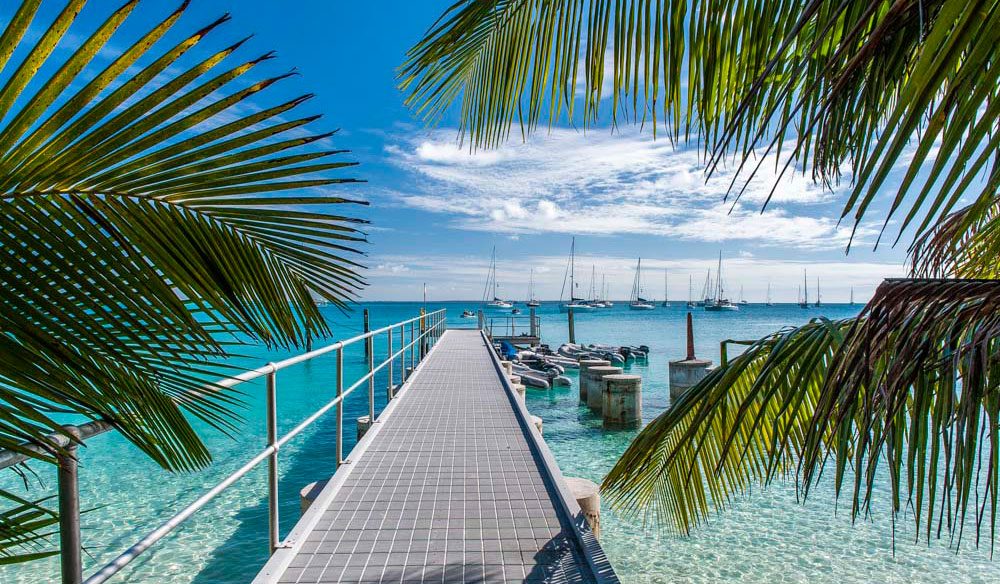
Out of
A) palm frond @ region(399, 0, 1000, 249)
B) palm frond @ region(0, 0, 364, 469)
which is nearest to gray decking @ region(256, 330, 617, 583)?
palm frond @ region(0, 0, 364, 469)

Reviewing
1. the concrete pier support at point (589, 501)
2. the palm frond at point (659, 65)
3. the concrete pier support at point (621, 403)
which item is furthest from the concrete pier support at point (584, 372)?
the palm frond at point (659, 65)

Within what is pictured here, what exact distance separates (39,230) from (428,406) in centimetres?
651

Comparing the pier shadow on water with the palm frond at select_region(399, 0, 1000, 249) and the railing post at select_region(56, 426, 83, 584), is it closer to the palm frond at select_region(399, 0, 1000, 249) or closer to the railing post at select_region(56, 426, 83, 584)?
the railing post at select_region(56, 426, 83, 584)

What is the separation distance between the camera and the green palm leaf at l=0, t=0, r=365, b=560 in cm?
94

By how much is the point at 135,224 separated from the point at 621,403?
1358 centimetres

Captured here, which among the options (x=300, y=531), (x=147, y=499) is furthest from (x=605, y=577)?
(x=147, y=499)

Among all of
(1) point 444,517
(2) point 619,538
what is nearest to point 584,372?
(2) point 619,538

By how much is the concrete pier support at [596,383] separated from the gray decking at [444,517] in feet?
30.4

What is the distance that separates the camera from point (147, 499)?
30.1 ft

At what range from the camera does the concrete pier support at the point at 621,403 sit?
13891mm

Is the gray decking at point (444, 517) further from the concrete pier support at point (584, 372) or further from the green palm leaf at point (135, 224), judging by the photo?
the concrete pier support at point (584, 372)

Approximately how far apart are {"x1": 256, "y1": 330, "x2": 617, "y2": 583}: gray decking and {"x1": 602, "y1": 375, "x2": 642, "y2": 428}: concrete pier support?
8.05 meters

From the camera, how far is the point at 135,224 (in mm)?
1110

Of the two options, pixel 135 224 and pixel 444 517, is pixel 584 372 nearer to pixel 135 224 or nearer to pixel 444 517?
pixel 444 517
